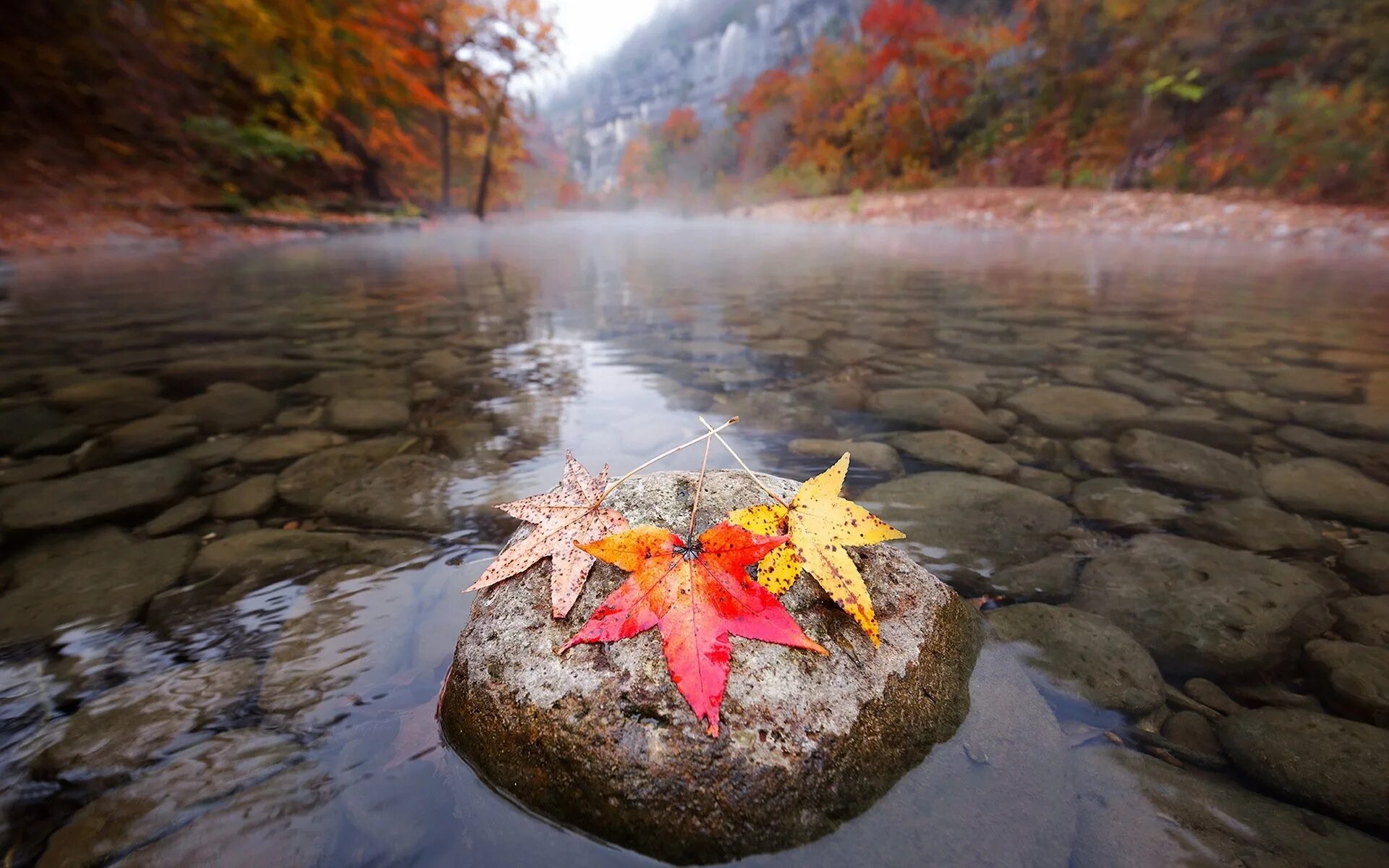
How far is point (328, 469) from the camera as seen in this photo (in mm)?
2498

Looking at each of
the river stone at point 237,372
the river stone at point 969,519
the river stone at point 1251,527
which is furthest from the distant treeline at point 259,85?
the river stone at point 1251,527

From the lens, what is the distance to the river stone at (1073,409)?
2904mm

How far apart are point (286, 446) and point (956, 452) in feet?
9.50

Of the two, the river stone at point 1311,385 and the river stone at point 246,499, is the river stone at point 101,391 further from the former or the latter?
the river stone at point 1311,385

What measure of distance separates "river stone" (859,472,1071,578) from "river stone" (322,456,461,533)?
150 centimetres

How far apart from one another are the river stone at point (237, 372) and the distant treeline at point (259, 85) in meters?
8.62

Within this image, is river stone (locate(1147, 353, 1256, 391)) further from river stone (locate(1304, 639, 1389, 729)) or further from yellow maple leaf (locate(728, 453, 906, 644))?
yellow maple leaf (locate(728, 453, 906, 644))

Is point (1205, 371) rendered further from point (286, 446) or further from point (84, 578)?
point (84, 578)

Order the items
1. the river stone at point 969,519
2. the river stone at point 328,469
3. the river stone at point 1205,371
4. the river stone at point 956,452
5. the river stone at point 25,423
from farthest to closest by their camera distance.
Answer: the river stone at point 1205,371
the river stone at point 25,423
the river stone at point 956,452
the river stone at point 328,469
the river stone at point 969,519

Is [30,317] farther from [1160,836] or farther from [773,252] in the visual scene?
[773,252]

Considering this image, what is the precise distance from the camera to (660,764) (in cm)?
99

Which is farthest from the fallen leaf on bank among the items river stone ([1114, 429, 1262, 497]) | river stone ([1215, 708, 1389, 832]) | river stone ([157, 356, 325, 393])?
river stone ([157, 356, 325, 393])

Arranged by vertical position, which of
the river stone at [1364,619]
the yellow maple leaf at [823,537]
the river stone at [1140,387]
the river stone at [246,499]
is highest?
the yellow maple leaf at [823,537]

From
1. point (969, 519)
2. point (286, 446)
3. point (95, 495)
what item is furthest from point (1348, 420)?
point (95, 495)
